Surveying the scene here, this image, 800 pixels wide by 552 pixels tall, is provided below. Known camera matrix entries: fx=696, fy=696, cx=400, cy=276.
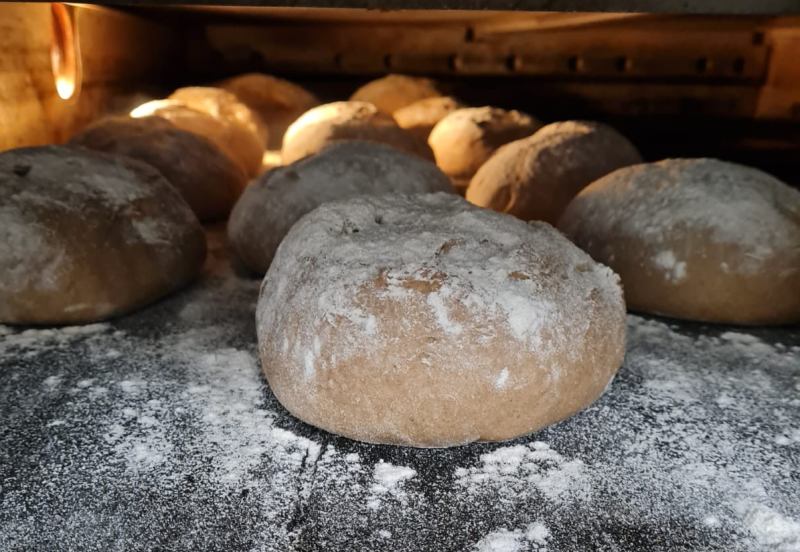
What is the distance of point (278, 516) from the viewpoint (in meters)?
0.99

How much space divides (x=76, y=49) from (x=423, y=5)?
1.56 meters

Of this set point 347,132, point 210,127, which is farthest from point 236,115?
point 347,132

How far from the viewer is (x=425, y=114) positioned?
338 cm

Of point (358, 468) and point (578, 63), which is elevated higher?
point (578, 63)

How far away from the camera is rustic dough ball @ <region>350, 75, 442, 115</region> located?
3465 millimetres

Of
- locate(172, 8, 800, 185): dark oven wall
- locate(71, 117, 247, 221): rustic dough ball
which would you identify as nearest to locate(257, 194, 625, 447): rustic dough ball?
locate(71, 117, 247, 221): rustic dough ball

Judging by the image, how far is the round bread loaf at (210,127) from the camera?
9.38 ft

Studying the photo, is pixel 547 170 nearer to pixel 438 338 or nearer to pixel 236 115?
pixel 438 338

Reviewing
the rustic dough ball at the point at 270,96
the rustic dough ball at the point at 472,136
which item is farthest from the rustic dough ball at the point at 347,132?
the rustic dough ball at the point at 270,96

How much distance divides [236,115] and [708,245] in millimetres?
2239

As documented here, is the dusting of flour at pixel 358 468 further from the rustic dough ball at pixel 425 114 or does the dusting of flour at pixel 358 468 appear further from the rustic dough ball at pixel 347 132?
the rustic dough ball at pixel 425 114

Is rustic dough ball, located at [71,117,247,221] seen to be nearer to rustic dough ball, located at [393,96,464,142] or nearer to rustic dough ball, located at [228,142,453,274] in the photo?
rustic dough ball, located at [228,142,453,274]

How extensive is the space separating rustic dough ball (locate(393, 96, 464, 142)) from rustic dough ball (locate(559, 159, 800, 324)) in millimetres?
1713

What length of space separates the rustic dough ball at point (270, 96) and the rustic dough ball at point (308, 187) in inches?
61.8
